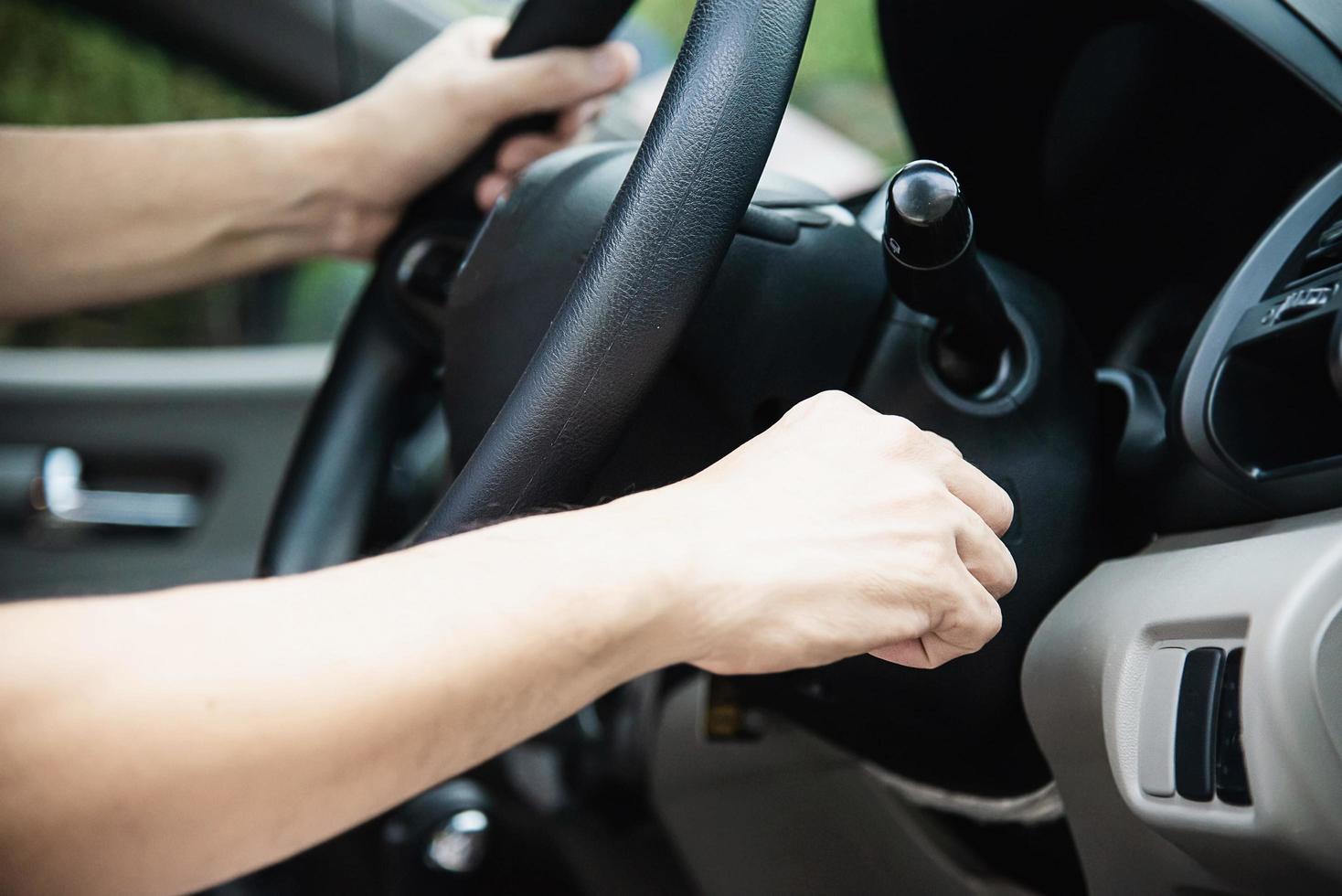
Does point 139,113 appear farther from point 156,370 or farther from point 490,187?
point 490,187

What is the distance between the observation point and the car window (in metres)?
1.56

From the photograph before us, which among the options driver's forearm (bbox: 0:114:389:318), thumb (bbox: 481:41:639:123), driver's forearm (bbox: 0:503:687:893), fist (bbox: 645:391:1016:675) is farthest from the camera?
driver's forearm (bbox: 0:114:389:318)

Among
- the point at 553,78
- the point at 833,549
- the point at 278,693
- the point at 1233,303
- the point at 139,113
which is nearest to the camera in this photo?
the point at 278,693

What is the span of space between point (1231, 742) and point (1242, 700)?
1.1 inches

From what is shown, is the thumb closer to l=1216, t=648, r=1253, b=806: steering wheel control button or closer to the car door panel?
l=1216, t=648, r=1253, b=806: steering wheel control button

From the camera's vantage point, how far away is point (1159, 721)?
24.7 inches

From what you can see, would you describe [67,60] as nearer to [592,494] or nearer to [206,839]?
[592,494]

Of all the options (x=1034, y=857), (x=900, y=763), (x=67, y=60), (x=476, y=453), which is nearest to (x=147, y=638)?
(x=476, y=453)

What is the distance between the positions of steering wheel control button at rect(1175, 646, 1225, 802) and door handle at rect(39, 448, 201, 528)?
1315 mm

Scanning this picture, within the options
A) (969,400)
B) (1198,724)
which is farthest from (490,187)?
(1198,724)

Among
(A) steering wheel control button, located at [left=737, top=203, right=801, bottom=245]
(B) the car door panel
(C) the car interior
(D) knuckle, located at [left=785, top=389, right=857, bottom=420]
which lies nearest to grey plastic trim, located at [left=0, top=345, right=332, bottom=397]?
(B) the car door panel

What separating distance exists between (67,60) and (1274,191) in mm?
1441

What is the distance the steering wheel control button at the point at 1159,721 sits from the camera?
0.62 metres

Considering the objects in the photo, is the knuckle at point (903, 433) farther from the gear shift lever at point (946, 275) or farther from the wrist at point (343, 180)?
the wrist at point (343, 180)
